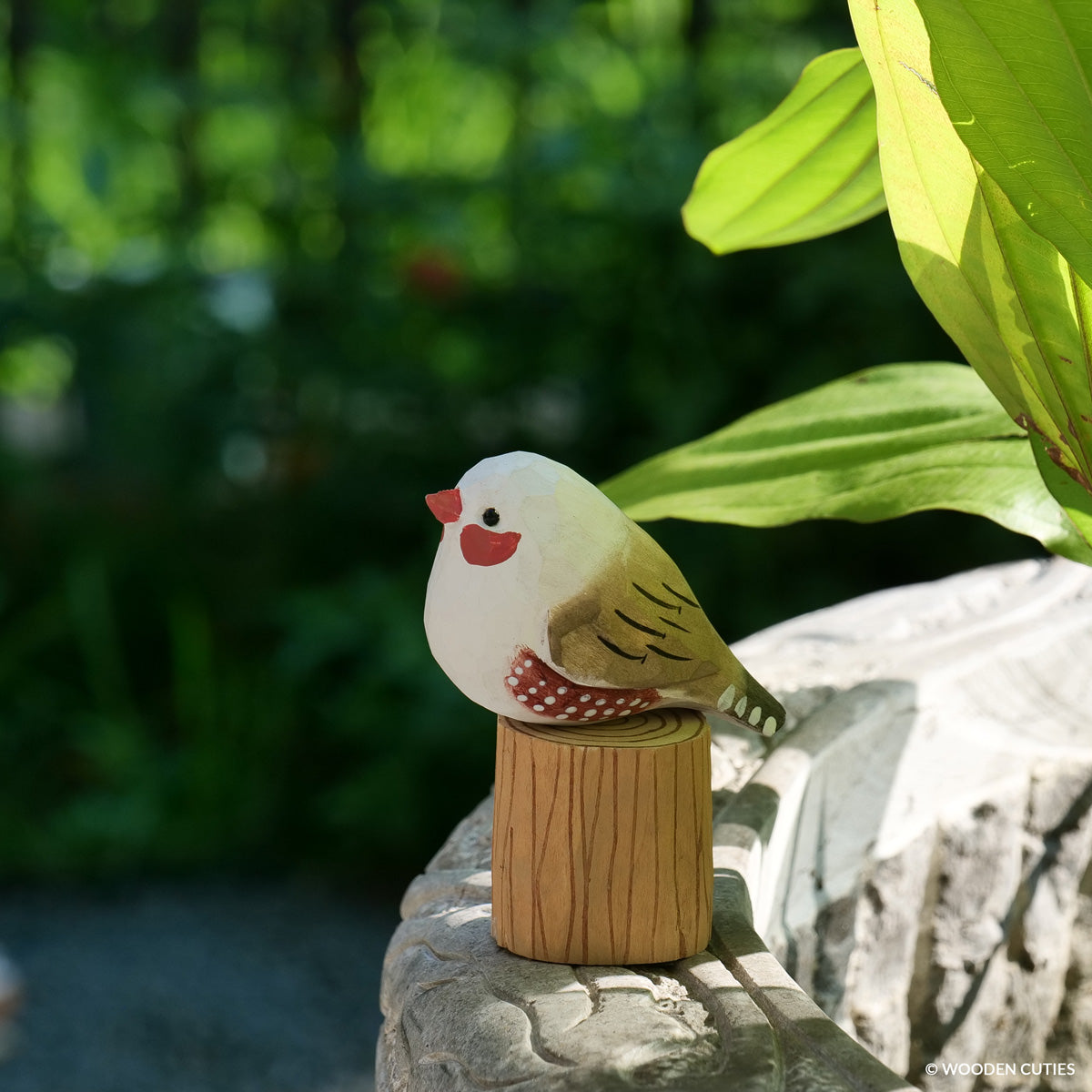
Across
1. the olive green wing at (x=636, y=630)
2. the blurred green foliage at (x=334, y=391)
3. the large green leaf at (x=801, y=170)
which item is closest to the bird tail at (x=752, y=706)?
the olive green wing at (x=636, y=630)

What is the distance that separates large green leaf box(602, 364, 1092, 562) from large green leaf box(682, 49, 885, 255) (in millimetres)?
93

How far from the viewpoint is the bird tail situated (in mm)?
507

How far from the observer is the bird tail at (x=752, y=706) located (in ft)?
1.66

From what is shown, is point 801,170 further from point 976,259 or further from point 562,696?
point 562,696

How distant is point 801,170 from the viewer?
0.65m

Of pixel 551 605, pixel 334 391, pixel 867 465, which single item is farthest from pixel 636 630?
pixel 334 391

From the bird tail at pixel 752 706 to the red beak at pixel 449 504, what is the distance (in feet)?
0.44

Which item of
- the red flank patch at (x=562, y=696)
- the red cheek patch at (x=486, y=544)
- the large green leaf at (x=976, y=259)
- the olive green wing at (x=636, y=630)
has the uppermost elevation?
the large green leaf at (x=976, y=259)

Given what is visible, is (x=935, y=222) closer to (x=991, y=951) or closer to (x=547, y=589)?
(x=547, y=589)

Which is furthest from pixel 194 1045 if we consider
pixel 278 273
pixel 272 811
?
pixel 278 273

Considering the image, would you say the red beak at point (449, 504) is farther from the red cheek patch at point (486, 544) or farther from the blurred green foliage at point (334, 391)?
the blurred green foliage at point (334, 391)

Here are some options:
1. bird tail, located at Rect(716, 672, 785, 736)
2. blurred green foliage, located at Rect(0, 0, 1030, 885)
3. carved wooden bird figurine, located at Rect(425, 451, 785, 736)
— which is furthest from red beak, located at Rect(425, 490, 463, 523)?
blurred green foliage, located at Rect(0, 0, 1030, 885)

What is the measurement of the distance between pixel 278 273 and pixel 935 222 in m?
1.58

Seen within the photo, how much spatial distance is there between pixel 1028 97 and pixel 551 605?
250 mm
